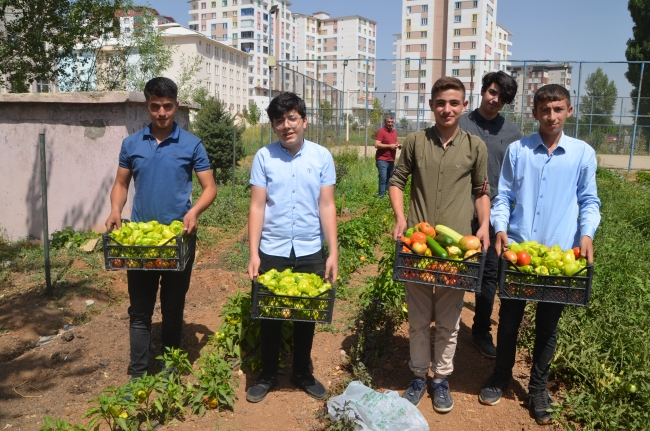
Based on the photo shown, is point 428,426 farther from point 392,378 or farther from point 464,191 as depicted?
point 464,191

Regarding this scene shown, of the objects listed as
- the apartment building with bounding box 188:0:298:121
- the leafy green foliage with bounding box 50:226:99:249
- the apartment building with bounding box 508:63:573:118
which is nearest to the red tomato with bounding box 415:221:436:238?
the leafy green foliage with bounding box 50:226:99:249

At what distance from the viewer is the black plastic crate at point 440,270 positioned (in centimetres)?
310

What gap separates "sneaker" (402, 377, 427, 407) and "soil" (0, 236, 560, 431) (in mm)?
101

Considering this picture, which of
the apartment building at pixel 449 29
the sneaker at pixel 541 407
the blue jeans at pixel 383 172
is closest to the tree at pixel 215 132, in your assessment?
the blue jeans at pixel 383 172

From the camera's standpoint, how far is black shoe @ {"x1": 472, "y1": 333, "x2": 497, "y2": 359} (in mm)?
4456

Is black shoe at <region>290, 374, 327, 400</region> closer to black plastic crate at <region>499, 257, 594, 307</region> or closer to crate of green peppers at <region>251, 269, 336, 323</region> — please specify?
crate of green peppers at <region>251, 269, 336, 323</region>

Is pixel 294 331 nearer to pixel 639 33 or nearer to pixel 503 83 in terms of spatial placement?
pixel 503 83

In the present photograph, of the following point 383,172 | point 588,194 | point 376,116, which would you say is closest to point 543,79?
point 376,116

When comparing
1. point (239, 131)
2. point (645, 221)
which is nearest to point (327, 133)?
point (239, 131)

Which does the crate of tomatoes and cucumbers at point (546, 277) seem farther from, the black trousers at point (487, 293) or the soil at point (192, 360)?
the black trousers at point (487, 293)

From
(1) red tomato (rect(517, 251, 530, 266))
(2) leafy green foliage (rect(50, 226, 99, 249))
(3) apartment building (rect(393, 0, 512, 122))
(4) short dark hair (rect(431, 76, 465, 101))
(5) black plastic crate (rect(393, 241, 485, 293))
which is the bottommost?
(2) leafy green foliage (rect(50, 226, 99, 249))

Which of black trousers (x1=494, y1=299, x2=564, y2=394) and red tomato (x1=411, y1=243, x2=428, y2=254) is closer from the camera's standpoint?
red tomato (x1=411, y1=243, x2=428, y2=254)

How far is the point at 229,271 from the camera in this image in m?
6.75

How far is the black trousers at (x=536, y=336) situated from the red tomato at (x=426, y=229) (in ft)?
2.43
